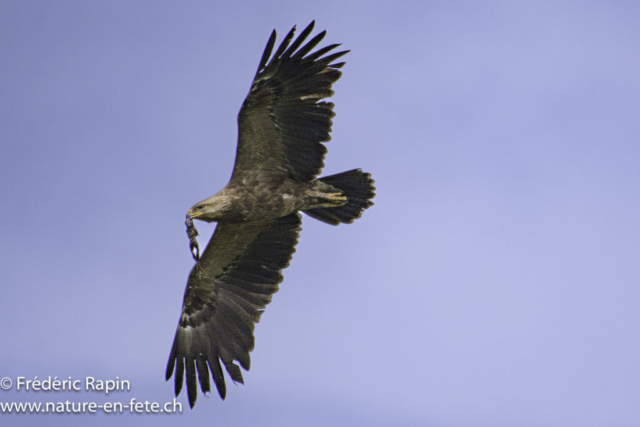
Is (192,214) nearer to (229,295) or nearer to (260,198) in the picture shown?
(260,198)

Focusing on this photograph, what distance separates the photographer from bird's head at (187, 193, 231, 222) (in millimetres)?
10688

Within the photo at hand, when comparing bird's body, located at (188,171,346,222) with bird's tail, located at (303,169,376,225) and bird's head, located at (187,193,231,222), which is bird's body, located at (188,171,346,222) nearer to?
bird's head, located at (187,193,231,222)

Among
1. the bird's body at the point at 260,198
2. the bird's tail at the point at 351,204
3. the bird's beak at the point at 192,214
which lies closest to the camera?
the bird's beak at the point at 192,214

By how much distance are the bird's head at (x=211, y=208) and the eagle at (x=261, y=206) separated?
0.01 meters

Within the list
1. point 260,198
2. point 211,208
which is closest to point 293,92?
point 260,198

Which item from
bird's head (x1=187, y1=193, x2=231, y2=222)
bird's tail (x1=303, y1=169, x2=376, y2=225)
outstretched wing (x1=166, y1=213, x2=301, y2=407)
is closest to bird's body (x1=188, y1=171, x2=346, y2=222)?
bird's head (x1=187, y1=193, x2=231, y2=222)

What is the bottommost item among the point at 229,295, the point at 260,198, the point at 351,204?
the point at 229,295

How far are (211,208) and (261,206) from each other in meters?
0.73

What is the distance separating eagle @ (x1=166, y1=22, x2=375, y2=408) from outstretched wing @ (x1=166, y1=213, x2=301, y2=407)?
15mm

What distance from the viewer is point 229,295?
12562 mm

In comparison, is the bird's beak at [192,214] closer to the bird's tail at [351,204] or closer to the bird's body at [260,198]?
the bird's body at [260,198]

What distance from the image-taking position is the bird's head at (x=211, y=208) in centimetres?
1069

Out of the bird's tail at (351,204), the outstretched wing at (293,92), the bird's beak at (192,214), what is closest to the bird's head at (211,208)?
the bird's beak at (192,214)

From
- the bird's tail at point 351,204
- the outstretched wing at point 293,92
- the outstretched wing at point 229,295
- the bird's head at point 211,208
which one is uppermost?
the outstretched wing at point 293,92
